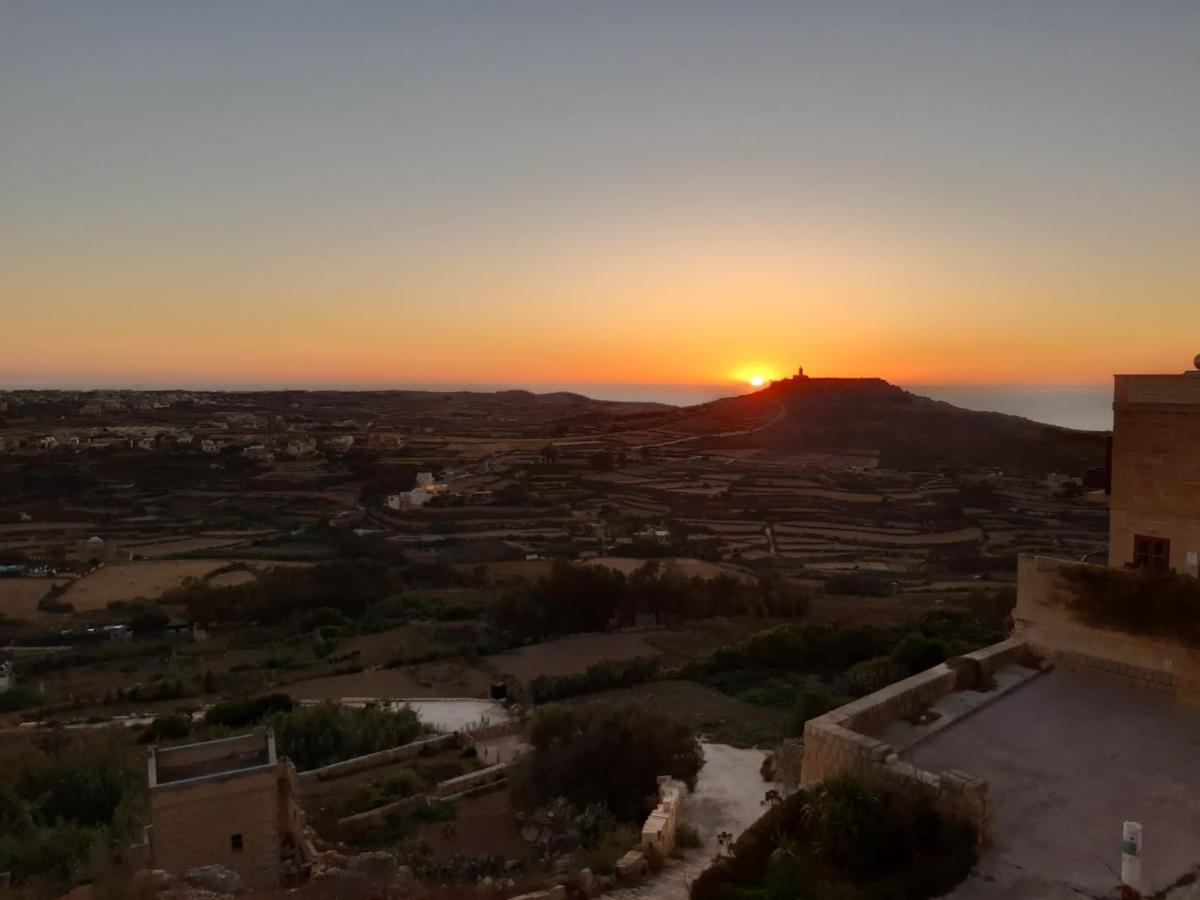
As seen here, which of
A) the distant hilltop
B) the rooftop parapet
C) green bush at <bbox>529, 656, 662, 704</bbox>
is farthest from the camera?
the distant hilltop

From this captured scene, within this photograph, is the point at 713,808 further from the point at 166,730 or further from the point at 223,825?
the point at 166,730

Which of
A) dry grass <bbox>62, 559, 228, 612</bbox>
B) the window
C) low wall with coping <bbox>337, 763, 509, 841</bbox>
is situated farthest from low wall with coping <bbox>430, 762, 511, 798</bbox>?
dry grass <bbox>62, 559, 228, 612</bbox>

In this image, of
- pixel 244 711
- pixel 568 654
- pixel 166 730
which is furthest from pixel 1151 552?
pixel 568 654

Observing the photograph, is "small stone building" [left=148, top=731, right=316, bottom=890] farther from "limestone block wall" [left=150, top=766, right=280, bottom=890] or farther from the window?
the window

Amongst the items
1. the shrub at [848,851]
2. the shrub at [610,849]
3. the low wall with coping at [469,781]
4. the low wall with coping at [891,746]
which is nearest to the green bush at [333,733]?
the low wall with coping at [469,781]

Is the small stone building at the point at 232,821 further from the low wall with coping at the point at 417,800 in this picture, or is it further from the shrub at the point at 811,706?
the shrub at the point at 811,706

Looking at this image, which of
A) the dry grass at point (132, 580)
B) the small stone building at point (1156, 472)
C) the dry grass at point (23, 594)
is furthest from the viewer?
the dry grass at point (132, 580)

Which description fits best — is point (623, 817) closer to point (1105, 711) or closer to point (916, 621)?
point (1105, 711)
